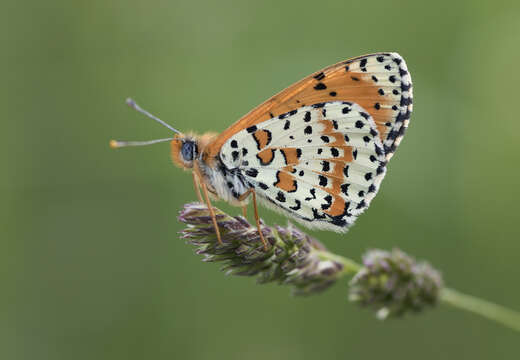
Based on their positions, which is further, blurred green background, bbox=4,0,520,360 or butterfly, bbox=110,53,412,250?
blurred green background, bbox=4,0,520,360

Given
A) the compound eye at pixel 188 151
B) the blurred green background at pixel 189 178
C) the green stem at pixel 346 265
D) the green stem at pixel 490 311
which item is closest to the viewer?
the green stem at pixel 490 311

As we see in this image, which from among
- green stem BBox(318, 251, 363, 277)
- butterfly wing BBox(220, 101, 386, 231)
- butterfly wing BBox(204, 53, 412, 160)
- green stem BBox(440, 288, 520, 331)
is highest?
butterfly wing BBox(204, 53, 412, 160)

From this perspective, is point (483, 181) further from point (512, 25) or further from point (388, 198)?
point (512, 25)

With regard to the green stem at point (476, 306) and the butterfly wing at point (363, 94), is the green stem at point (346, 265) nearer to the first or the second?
the green stem at point (476, 306)

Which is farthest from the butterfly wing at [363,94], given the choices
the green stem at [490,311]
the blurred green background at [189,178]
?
the blurred green background at [189,178]

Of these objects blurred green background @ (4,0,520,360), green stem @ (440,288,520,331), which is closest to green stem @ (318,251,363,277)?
green stem @ (440,288,520,331)

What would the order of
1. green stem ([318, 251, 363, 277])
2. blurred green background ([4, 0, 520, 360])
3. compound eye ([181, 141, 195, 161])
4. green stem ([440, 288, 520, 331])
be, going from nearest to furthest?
green stem ([440, 288, 520, 331]) < green stem ([318, 251, 363, 277]) < compound eye ([181, 141, 195, 161]) < blurred green background ([4, 0, 520, 360])

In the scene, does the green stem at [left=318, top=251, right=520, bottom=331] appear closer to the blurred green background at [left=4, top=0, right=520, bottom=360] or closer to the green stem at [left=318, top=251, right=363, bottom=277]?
the green stem at [left=318, top=251, right=363, bottom=277]

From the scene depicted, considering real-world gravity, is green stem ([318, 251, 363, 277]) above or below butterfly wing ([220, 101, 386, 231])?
below
